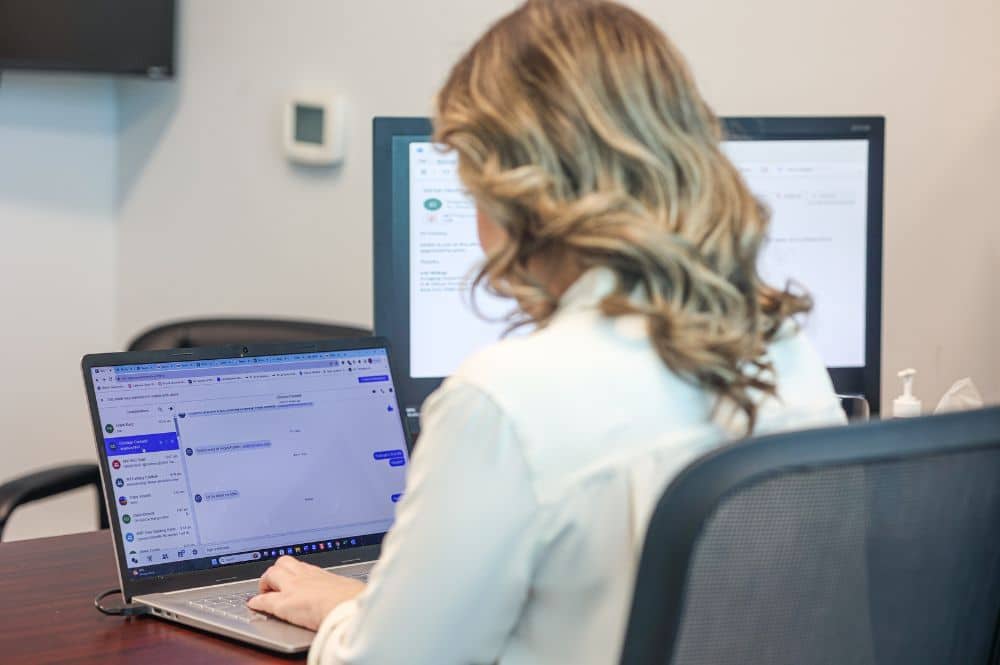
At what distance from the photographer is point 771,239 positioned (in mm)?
→ 1783

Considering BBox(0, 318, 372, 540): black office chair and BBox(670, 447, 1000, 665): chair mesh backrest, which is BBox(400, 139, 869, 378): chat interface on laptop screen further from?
BBox(670, 447, 1000, 665): chair mesh backrest

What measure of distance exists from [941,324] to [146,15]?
180 cm

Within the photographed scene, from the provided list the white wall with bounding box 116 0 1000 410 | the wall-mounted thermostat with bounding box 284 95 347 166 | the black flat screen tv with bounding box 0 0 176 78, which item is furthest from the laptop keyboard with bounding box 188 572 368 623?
the black flat screen tv with bounding box 0 0 176 78

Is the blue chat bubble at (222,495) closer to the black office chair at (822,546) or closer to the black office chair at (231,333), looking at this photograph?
the black office chair at (822,546)

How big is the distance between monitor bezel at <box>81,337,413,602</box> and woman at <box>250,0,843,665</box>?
0.30 m

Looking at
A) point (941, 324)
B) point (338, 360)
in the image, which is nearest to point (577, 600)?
point (338, 360)

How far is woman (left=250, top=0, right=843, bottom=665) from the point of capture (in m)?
0.86

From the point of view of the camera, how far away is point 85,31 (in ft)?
9.33

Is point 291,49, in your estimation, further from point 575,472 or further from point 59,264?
point 575,472

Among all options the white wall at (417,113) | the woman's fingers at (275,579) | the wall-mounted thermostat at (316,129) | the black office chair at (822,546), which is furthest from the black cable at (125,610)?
the wall-mounted thermostat at (316,129)

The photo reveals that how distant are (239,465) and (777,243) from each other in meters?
0.82

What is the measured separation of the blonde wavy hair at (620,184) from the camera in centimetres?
92

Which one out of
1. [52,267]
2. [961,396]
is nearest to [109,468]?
[961,396]

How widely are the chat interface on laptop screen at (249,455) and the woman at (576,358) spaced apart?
12.3 inches
